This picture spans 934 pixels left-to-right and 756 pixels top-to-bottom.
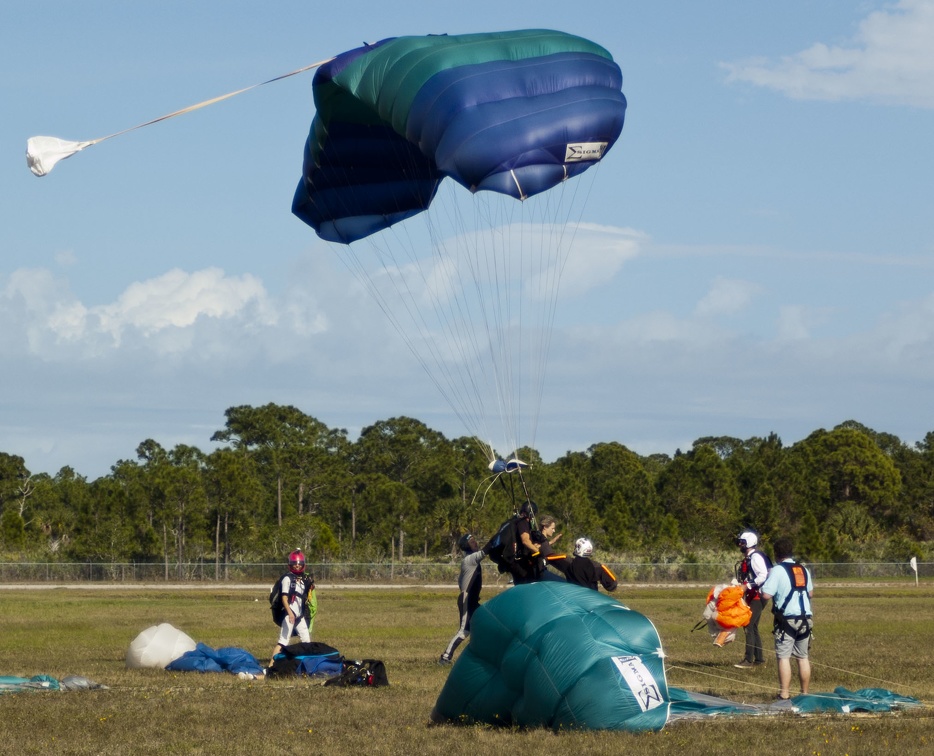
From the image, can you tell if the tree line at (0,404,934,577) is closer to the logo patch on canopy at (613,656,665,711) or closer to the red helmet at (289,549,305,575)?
the red helmet at (289,549,305,575)

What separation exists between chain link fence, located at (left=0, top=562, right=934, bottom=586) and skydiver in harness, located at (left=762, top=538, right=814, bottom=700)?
3406 centimetres

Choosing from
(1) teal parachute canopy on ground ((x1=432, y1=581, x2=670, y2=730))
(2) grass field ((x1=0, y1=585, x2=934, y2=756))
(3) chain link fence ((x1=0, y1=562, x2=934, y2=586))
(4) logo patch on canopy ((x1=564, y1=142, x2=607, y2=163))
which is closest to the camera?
(2) grass field ((x1=0, y1=585, x2=934, y2=756))

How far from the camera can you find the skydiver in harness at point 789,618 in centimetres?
1127

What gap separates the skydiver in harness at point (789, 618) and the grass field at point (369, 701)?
0.61m

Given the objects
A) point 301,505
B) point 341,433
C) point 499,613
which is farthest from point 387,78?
point 341,433

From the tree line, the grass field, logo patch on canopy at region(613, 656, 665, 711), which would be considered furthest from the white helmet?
the tree line

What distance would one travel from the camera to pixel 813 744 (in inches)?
352

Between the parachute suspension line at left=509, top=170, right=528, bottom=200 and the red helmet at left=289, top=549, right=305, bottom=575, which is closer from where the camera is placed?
the parachute suspension line at left=509, top=170, right=528, bottom=200

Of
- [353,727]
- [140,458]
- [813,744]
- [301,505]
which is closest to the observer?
[813,744]

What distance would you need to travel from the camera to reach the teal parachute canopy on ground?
9477 mm

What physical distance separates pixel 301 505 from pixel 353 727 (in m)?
60.0

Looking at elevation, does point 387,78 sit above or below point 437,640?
above

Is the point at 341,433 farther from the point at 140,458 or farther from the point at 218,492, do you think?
the point at 218,492

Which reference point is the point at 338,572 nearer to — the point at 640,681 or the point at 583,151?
the point at 583,151
